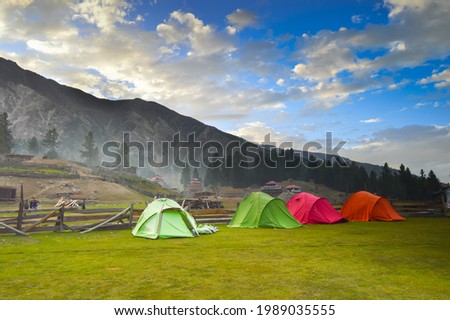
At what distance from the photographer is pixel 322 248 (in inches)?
541

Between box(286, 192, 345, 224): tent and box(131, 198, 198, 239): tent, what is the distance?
1089 centimetres

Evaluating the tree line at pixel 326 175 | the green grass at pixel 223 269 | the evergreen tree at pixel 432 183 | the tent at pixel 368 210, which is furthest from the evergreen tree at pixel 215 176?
the green grass at pixel 223 269

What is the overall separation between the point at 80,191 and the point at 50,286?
234 ft

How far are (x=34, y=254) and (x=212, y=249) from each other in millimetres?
6677

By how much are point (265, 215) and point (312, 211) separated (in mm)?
5156

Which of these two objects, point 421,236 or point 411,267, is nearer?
point 411,267

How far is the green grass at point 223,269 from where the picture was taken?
7.34 m

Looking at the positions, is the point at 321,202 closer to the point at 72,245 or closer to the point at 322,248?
the point at 322,248

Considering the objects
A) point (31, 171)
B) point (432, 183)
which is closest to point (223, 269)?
point (31, 171)

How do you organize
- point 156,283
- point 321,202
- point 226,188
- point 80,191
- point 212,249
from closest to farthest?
point 156,283 < point 212,249 < point 321,202 < point 80,191 < point 226,188

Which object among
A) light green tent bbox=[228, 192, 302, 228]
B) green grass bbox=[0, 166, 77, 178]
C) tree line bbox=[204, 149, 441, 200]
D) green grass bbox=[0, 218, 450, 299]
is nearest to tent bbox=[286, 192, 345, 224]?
light green tent bbox=[228, 192, 302, 228]

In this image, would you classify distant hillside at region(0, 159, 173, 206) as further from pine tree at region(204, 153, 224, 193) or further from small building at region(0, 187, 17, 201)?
pine tree at region(204, 153, 224, 193)
